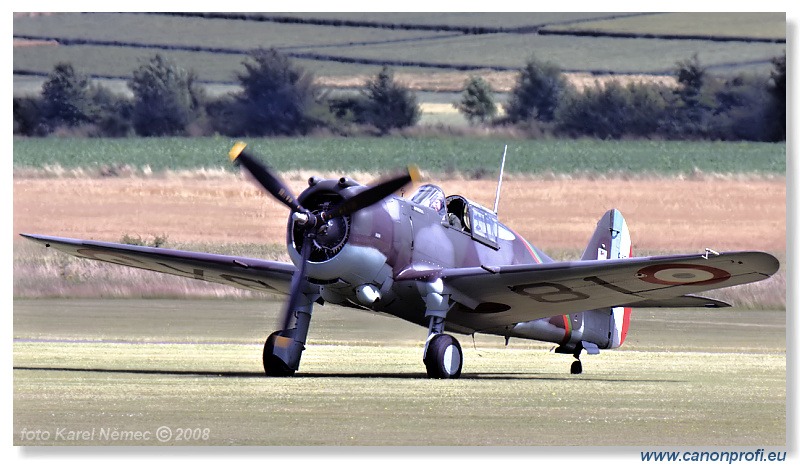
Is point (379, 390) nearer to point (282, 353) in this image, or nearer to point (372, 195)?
point (282, 353)

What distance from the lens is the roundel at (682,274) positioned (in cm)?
1873

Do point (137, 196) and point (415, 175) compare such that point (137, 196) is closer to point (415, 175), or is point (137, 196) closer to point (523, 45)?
point (523, 45)

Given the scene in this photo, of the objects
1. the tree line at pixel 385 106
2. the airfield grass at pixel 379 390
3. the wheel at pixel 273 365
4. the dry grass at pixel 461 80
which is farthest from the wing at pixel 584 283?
the dry grass at pixel 461 80

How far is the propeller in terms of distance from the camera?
61.3ft

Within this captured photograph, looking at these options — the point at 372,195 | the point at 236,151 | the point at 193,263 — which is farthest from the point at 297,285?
the point at 193,263

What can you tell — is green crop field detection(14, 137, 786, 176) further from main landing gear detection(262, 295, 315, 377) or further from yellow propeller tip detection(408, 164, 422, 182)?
yellow propeller tip detection(408, 164, 422, 182)

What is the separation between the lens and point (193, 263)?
70.6 feet

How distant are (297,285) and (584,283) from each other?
3571 mm

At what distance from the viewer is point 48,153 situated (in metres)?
32.6

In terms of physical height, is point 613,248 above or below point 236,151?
below

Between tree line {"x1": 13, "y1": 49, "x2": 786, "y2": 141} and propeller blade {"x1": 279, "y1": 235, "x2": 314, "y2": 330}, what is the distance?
31.2 ft

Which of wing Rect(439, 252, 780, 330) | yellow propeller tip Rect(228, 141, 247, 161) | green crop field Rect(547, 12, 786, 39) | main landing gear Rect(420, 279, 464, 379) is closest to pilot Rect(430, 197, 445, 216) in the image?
wing Rect(439, 252, 780, 330)

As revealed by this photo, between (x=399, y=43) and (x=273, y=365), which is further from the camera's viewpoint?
(x=399, y=43)

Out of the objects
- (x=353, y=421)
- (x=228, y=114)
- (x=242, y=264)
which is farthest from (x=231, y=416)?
(x=228, y=114)
